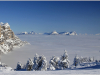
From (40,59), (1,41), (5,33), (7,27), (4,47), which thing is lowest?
(40,59)

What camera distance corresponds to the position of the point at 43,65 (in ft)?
92.1

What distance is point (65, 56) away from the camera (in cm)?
3192

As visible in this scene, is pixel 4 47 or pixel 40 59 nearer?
pixel 40 59

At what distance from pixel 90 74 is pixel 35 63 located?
22370 millimetres

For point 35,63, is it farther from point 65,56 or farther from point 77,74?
point 77,74

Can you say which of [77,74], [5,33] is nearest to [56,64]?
[77,74]

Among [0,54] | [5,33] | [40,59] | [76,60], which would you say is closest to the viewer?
[40,59]

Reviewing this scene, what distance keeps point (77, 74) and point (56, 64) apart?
75.4ft

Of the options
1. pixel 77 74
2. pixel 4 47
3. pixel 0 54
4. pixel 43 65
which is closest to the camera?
pixel 77 74

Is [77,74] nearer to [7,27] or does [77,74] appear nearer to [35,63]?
[35,63]

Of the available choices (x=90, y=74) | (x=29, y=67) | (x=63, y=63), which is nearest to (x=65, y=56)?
(x=63, y=63)

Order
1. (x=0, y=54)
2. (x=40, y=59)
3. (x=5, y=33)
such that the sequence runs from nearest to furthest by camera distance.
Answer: (x=40, y=59)
(x=0, y=54)
(x=5, y=33)

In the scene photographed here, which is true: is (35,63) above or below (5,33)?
below

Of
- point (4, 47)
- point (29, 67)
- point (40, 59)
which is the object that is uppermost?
point (4, 47)
